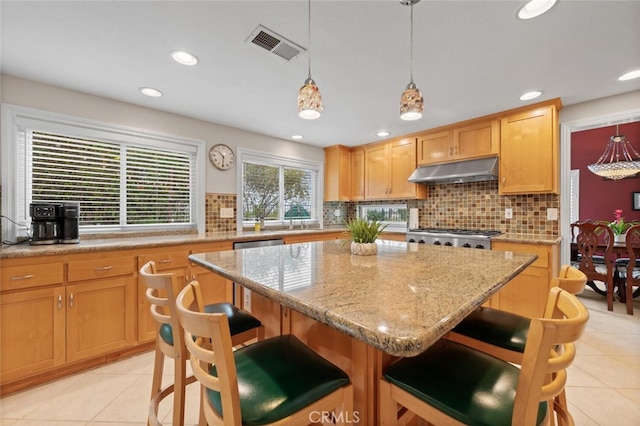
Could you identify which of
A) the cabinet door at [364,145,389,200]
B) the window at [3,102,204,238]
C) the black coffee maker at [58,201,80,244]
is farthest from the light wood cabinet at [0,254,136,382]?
the cabinet door at [364,145,389,200]

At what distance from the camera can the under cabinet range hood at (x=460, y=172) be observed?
3080 mm

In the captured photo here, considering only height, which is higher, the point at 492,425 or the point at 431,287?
the point at 431,287

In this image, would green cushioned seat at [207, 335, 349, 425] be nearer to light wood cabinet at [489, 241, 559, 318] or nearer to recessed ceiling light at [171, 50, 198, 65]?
recessed ceiling light at [171, 50, 198, 65]

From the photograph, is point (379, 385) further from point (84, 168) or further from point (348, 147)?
point (348, 147)

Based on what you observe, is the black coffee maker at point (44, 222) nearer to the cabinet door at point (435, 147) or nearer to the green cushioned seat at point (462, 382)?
the green cushioned seat at point (462, 382)

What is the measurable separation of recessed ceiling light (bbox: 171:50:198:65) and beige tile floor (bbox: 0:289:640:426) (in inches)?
89.1

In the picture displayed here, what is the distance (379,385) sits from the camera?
0.93 meters

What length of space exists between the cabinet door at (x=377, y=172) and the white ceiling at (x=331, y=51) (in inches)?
55.6

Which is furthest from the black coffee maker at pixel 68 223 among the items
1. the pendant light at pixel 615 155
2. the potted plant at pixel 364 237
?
the pendant light at pixel 615 155

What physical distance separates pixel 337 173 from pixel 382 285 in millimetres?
3638

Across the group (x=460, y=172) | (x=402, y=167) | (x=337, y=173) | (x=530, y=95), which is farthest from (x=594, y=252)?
(x=337, y=173)

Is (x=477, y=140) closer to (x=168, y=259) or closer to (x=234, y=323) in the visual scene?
(x=234, y=323)

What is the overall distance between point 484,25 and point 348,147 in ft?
9.89

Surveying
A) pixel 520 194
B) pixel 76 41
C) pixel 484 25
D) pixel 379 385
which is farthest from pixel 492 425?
pixel 520 194
